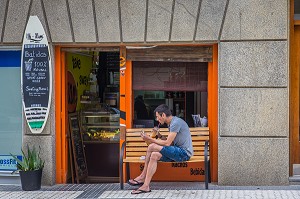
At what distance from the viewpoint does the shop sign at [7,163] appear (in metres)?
10.5

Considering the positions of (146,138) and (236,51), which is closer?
(146,138)

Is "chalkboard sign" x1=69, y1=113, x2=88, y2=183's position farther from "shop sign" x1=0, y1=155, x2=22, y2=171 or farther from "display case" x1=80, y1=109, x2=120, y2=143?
"shop sign" x1=0, y1=155, x2=22, y2=171

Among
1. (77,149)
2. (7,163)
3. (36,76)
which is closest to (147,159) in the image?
(77,149)

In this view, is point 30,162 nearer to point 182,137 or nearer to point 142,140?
point 142,140

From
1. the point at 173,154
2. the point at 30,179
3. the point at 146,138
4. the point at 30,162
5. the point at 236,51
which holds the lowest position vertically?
the point at 30,179

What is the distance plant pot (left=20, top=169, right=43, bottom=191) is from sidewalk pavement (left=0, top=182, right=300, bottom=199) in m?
0.12

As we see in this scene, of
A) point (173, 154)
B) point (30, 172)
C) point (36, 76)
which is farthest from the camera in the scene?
point (36, 76)

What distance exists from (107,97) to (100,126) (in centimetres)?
60

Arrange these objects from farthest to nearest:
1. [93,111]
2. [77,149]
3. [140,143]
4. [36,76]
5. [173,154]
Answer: [93,111], [77,149], [36,76], [140,143], [173,154]

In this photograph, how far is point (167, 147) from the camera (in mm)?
9164

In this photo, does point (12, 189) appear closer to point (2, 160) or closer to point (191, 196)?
point (2, 160)

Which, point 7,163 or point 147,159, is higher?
point 147,159

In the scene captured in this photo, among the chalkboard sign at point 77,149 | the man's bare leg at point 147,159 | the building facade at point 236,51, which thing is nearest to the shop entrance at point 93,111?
the chalkboard sign at point 77,149

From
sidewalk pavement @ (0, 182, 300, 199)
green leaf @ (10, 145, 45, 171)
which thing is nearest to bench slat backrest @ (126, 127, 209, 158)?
sidewalk pavement @ (0, 182, 300, 199)
